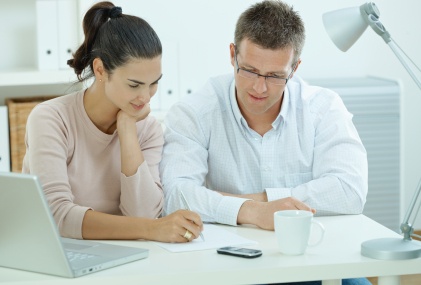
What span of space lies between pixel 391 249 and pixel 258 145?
31.0 inches

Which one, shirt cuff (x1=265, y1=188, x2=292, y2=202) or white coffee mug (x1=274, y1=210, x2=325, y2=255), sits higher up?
white coffee mug (x1=274, y1=210, x2=325, y2=255)

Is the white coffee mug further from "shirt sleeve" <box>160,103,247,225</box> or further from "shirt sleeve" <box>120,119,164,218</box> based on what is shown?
"shirt sleeve" <box>120,119,164,218</box>

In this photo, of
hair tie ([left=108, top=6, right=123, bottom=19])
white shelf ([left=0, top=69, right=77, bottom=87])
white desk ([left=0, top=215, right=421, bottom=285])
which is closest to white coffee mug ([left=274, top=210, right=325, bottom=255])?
white desk ([left=0, top=215, right=421, bottom=285])

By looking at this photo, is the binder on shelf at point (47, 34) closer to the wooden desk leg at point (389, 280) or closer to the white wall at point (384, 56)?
the white wall at point (384, 56)

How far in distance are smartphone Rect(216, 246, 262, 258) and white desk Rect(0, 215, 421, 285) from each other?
0.5 inches

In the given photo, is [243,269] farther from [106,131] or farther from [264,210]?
[106,131]

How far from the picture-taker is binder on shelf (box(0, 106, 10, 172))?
310cm

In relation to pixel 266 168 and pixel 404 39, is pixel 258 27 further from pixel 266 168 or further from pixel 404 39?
pixel 404 39

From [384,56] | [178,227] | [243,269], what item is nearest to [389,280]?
[243,269]

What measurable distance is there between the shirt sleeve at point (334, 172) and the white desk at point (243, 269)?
39 centimetres

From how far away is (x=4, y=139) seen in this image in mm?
3098

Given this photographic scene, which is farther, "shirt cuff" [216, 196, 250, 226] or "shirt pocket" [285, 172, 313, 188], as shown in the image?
"shirt pocket" [285, 172, 313, 188]

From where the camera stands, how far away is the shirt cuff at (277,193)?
7.01 ft

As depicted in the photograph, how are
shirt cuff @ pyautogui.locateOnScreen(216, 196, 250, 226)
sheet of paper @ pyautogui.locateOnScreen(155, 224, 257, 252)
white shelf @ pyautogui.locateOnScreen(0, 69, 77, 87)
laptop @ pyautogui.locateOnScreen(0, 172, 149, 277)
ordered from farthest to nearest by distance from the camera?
white shelf @ pyautogui.locateOnScreen(0, 69, 77, 87) < shirt cuff @ pyautogui.locateOnScreen(216, 196, 250, 226) < sheet of paper @ pyautogui.locateOnScreen(155, 224, 257, 252) < laptop @ pyautogui.locateOnScreen(0, 172, 149, 277)
